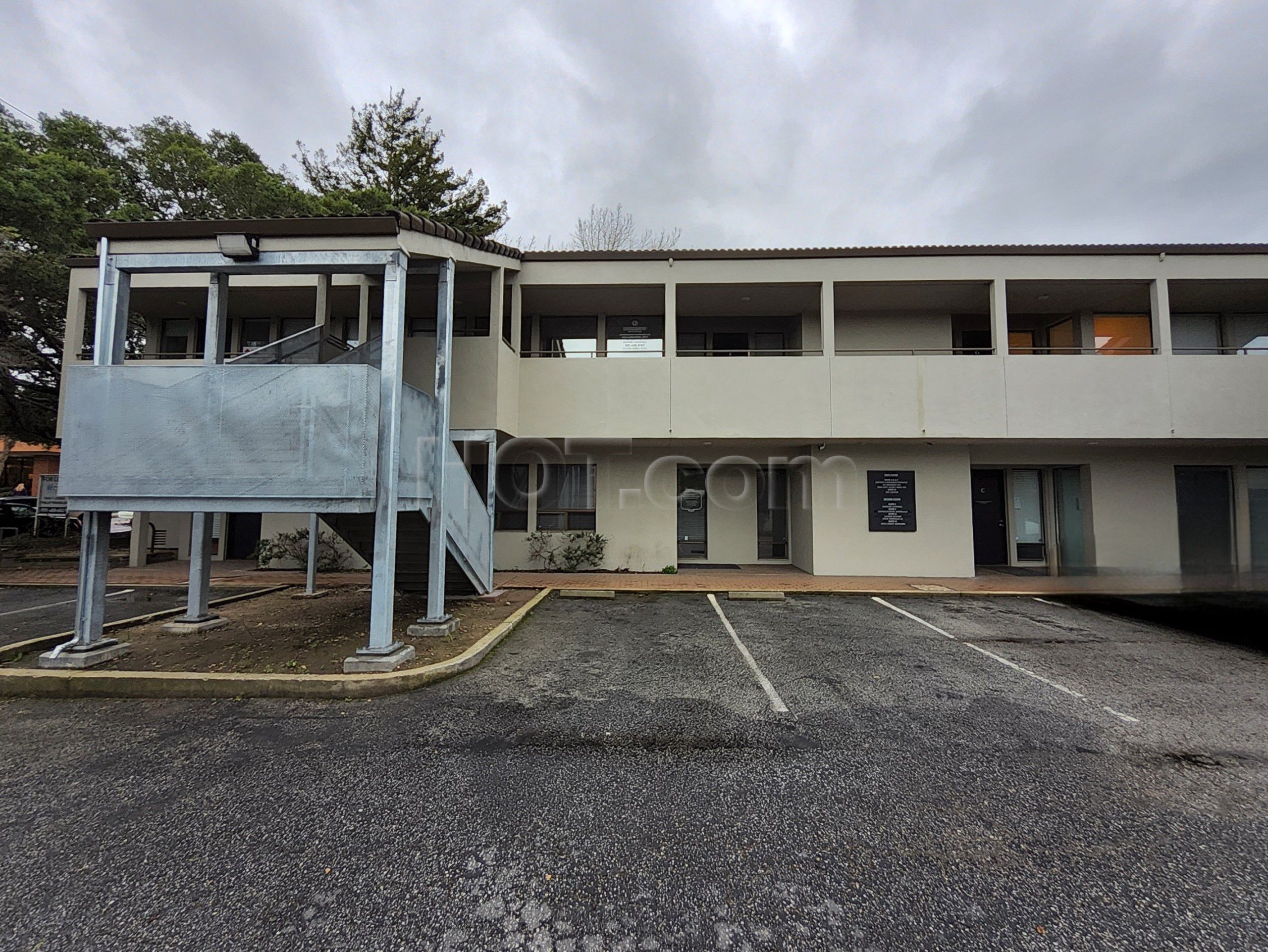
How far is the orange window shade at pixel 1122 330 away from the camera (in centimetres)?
1086

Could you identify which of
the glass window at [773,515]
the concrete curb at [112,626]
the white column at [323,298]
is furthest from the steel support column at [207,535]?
the glass window at [773,515]

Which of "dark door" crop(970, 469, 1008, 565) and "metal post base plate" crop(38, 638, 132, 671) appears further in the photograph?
"dark door" crop(970, 469, 1008, 565)

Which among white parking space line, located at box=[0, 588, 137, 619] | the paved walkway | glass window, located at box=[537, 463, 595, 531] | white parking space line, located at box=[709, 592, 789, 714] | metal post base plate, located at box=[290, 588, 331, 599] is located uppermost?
glass window, located at box=[537, 463, 595, 531]

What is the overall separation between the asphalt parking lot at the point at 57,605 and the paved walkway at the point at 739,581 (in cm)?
34

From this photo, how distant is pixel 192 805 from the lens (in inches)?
107

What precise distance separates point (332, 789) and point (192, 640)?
13.3 ft

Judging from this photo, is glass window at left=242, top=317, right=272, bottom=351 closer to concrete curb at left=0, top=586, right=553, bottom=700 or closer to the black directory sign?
concrete curb at left=0, top=586, right=553, bottom=700

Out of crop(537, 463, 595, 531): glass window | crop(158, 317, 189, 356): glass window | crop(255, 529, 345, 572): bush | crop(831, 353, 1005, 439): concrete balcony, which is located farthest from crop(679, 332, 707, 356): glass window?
crop(158, 317, 189, 356): glass window

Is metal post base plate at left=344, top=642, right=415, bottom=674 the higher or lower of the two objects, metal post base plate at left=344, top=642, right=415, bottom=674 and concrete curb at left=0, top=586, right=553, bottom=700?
the higher

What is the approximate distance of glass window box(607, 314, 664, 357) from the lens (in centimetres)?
1118

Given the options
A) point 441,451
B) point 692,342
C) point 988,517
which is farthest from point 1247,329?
point 441,451

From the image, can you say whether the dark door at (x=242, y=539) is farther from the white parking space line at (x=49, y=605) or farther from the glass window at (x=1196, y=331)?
the glass window at (x=1196, y=331)

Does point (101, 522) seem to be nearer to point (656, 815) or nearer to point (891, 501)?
point (656, 815)

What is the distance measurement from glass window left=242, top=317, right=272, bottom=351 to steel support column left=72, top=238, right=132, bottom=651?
7.44 m
